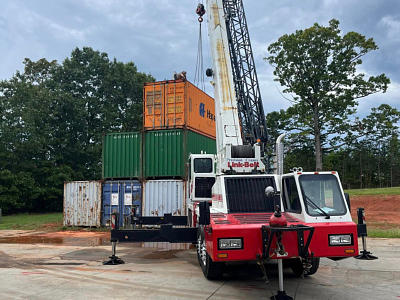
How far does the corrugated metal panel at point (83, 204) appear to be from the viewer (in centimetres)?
1767

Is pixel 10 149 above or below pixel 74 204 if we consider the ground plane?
→ above

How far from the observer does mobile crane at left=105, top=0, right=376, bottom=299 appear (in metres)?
5.72

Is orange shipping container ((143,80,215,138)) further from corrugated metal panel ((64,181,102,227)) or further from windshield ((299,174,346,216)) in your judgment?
windshield ((299,174,346,216))

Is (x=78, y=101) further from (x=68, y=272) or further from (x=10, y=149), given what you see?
(x=68, y=272)

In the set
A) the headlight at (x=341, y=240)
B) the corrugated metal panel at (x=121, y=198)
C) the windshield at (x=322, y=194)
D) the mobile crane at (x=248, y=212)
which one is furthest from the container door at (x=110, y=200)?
the headlight at (x=341, y=240)

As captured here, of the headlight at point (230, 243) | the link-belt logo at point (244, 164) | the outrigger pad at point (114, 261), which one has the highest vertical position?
the link-belt logo at point (244, 164)

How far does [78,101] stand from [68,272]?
31.6m

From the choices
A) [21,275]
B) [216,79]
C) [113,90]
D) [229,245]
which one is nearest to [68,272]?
[21,275]

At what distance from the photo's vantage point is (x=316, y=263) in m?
7.26

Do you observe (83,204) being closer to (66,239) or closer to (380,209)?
(66,239)

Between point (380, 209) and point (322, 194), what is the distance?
2054 cm

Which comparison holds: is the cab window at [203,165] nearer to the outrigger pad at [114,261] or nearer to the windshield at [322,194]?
the outrigger pad at [114,261]

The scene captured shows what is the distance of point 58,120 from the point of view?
36.2 meters

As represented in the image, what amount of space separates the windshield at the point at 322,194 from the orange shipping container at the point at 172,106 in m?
11.2
